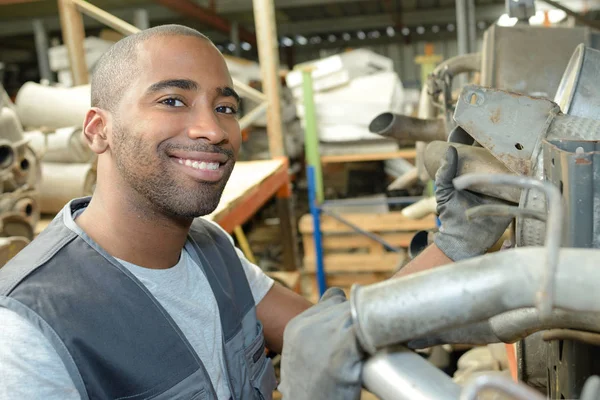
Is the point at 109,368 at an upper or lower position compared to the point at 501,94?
lower

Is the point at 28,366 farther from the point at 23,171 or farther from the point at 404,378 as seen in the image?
the point at 23,171

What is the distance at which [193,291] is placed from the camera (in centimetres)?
105

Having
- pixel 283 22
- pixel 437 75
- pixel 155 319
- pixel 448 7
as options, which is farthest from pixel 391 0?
pixel 155 319

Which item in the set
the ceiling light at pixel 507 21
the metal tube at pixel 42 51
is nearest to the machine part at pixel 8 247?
the ceiling light at pixel 507 21

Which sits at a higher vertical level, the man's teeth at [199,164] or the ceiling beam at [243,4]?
the ceiling beam at [243,4]

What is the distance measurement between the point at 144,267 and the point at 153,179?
0.17 meters

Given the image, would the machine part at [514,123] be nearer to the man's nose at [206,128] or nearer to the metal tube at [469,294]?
the metal tube at [469,294]

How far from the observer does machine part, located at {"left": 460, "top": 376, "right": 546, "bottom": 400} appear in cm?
34

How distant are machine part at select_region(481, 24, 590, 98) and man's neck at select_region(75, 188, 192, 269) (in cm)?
98

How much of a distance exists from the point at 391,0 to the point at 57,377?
5.24 metres

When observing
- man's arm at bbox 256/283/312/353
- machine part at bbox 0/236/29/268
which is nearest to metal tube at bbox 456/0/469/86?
man's arm at bbox 256/283/312/353

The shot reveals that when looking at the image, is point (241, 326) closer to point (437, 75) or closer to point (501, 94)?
point (501, 94)

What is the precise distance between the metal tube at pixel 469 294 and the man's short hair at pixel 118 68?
0.75 m

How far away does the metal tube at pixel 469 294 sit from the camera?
0.36m
